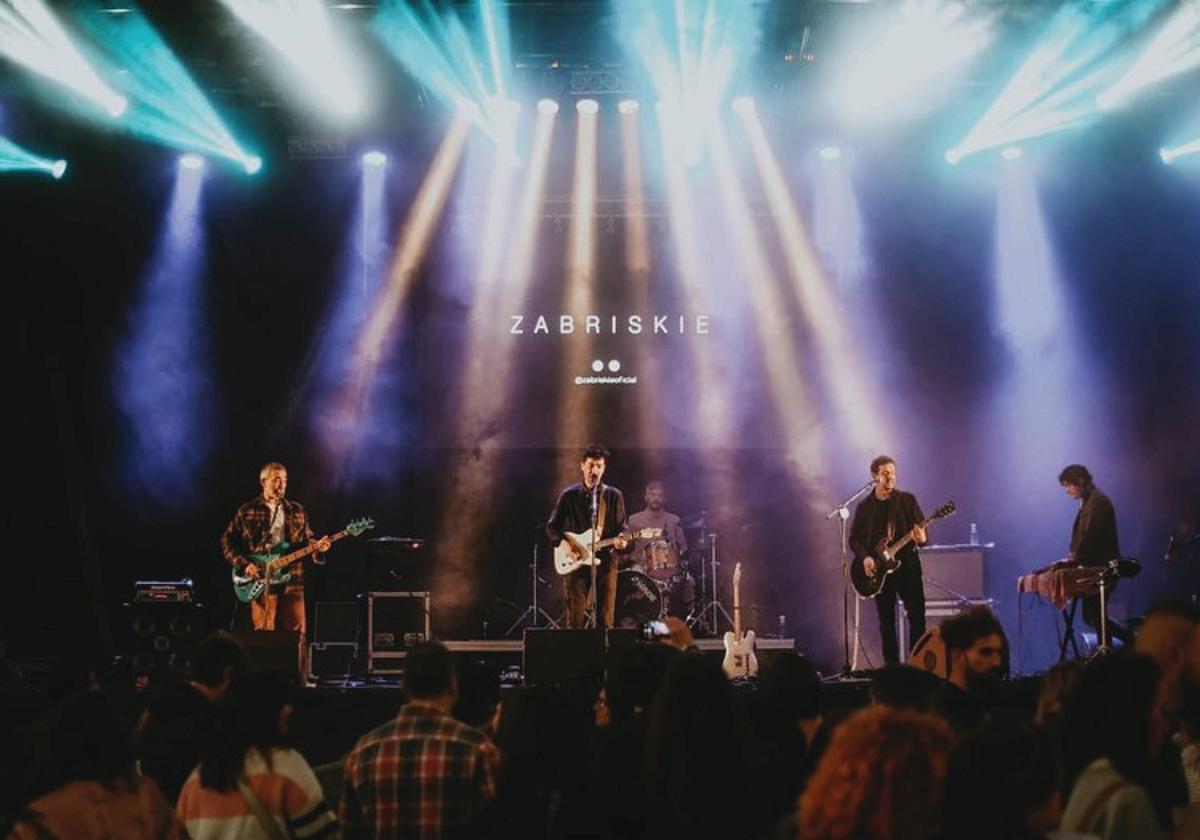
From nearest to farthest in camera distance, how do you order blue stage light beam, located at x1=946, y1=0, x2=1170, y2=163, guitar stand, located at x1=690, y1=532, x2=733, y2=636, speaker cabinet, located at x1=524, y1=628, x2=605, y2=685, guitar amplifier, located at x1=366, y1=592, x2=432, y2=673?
speaker cabinet, located at x1=524, y1=628, x2=605, y2=685
blue stage light beam, located at x1=946, y1=0, x2=1170, y2=163
guitar amplifier, located at x1=366, y1=592, x2=432, y2=673
guitar stand, located at x1=690, y1=532, x2=733, y2=636

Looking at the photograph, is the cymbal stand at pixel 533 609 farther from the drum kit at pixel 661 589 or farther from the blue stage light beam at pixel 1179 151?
the blue stage light beam at pixel 1179 151

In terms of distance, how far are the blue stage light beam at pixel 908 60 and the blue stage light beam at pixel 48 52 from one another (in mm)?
7193

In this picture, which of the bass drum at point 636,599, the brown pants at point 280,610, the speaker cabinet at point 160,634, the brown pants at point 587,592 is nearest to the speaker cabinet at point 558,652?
the brown pants at point 587,592

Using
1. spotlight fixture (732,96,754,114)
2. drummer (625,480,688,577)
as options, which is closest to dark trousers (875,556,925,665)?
drummer (625,480,688,577)

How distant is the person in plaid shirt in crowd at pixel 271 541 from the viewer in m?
A: 10.7

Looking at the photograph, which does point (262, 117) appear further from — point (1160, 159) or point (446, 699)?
point (446, 699)

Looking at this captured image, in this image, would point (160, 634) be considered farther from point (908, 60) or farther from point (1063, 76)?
point (1063, 76)

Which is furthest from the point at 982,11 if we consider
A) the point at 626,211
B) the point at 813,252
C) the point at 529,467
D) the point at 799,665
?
the point at 799,665

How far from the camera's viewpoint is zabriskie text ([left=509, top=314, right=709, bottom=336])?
14.0 meters

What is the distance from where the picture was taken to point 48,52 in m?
11.8

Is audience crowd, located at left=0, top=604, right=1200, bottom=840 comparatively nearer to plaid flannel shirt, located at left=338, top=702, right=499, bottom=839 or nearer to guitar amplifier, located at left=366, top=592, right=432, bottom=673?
plaid flannel shirt, located at left=338, top=702, right=499, bottom=839

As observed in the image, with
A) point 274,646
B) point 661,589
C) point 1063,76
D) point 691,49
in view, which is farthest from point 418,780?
point 1063,76

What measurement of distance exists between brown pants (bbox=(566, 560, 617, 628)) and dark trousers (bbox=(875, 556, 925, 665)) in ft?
7.49

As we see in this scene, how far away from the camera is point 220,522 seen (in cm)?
1327
